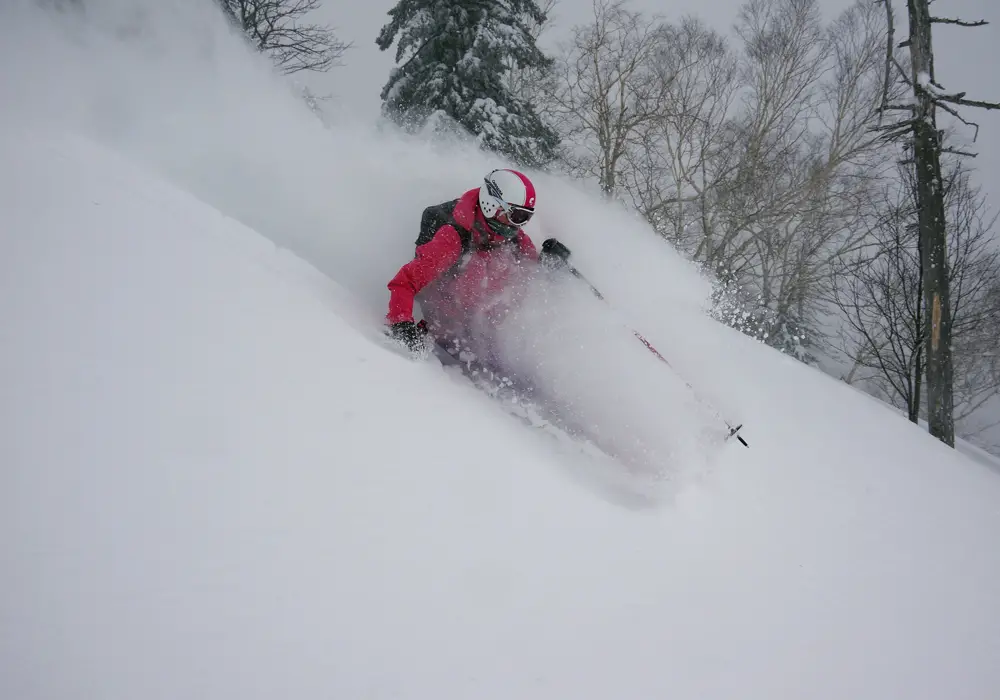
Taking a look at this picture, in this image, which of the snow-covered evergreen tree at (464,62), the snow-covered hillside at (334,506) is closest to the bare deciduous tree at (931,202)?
the snow-covered hillside at (334,506)

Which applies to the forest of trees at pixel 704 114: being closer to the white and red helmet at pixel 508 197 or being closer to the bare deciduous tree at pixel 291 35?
the bare deciduous tree at pixel 291 35

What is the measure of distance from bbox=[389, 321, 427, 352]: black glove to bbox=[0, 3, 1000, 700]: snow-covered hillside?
17 cm

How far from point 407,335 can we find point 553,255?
148cm

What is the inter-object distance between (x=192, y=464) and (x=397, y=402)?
89 centimetres

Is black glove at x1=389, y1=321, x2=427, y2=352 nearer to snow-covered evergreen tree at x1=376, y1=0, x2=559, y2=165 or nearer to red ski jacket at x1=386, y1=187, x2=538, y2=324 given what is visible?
red ski jacket at x1=386, y1=187, x2=538, y2=324

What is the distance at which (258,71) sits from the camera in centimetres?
491

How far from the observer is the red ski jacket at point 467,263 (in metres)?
3.24

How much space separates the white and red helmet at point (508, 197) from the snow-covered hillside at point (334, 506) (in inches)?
29.6

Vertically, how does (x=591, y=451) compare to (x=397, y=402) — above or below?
above

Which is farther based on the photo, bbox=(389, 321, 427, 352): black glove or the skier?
the skier

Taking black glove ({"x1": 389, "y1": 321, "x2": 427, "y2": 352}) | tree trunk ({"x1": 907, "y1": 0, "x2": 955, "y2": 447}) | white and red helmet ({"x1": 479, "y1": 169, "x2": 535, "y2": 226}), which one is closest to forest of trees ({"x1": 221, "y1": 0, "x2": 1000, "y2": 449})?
tree trunk ({"x1": 907, "y1": 0, "x2": 955, "y2": 447})

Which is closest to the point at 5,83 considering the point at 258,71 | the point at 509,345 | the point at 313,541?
the point at 258,71

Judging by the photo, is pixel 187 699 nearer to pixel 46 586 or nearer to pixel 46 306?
pixel 46 586

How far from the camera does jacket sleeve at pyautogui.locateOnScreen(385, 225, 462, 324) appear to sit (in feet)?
10.1
